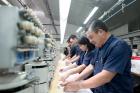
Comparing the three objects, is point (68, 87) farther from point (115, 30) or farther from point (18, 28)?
point (115, 30)

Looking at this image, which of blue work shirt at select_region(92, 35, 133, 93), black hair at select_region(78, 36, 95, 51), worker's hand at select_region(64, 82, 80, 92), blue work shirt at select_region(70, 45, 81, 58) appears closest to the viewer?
blue work shirt at select_region(92, 35, 133, 93)

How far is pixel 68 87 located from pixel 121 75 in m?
0.57

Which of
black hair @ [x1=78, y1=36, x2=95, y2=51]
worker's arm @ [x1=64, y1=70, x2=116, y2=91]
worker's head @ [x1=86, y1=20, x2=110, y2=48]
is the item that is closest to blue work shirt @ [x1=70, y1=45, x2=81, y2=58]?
black hair @ [x1=78, y1=36, x2=95, y2=51]

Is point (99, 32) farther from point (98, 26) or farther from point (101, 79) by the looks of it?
point (101, 79)

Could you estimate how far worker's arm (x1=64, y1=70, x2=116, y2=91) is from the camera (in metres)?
1.94

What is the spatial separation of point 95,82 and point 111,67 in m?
0.23

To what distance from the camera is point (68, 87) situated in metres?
2.12

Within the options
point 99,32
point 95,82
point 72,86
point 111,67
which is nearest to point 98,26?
point 99,32

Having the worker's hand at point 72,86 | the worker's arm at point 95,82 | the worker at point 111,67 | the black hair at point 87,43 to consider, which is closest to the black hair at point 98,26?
the worker at point 111,67

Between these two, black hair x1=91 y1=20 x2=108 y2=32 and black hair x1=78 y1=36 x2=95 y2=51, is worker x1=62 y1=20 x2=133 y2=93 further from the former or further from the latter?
black hair x1=78 y1=36 x2=95 y2=51

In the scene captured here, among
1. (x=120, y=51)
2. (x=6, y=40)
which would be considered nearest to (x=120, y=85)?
(x=120, y=51)

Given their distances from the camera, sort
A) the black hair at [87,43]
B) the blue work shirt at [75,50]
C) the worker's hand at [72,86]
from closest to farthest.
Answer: the worker's hand at [72,86] → the black hair at [87,43] → the blue work shirt at [75,50]

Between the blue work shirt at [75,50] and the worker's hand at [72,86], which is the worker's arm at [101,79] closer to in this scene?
the worker's hand at [72,86]

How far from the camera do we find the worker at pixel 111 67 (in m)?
1.92
